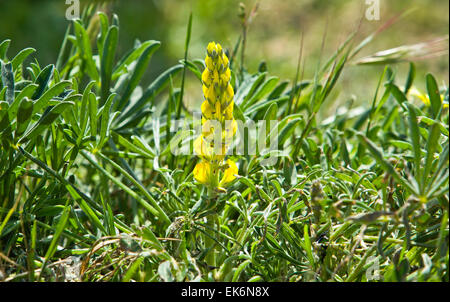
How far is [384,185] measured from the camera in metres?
0.86

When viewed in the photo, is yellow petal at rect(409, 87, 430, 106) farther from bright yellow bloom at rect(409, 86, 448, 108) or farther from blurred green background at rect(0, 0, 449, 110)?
blurred green background at rect(0, 0, 449, 110)

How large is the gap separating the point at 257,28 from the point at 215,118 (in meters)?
2.92

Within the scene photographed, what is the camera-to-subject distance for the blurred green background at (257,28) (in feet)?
10.4

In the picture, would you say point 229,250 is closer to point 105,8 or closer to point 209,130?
point 209,130

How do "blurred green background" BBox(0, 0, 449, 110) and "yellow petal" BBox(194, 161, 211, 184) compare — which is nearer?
"yellow petal" BBox(194, 161, 211, 184)

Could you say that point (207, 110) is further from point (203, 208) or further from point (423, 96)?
point (423, 96)

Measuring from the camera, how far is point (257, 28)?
373 centimetres

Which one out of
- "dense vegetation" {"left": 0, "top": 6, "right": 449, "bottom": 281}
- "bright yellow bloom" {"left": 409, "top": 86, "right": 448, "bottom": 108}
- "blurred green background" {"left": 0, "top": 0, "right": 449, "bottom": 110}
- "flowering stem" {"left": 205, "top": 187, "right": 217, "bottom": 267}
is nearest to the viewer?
"dense vegetation" {"left": 0, "top": 6, "right": 449, "bottom": 281}

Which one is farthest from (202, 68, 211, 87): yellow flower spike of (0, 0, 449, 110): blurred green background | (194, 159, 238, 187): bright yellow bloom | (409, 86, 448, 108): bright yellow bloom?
(0, 0, 449, 110): blurred green background

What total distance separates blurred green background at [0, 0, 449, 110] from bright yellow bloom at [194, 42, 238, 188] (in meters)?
1.96

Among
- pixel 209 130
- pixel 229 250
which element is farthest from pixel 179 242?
pixel 209 130

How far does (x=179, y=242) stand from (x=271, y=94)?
53 cm

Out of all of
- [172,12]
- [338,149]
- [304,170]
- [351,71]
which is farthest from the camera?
[172,12]

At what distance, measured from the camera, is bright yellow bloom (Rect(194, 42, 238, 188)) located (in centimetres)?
89
